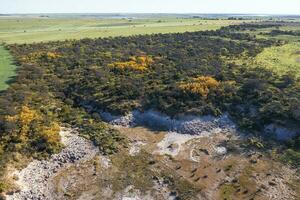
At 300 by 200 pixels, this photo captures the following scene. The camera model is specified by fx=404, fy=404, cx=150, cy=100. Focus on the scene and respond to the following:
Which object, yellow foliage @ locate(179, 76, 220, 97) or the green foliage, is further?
yellow foliage @ locate(179, 76, 220, 97)

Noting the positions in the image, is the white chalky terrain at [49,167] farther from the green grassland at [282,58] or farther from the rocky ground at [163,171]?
the green grassland at [282,58]

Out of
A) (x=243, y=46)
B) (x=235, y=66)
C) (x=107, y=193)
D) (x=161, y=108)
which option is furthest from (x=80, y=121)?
(x=243, y=46)

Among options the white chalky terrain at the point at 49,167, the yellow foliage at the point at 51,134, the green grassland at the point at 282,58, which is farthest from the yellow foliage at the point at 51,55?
the green grassland at the point at 282,58

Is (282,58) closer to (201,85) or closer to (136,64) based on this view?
(136,64)

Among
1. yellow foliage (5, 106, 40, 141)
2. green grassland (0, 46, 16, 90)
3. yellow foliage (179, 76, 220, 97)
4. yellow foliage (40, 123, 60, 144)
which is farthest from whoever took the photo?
green grassland (0, 46, 16, 90)

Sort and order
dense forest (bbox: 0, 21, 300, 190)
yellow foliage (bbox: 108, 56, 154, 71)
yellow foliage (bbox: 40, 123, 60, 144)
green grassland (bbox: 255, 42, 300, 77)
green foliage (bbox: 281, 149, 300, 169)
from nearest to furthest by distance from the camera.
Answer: green foliage (bbox: 281, 149, 300, 169) → yellow foliage (bbox: 40, 123, 60, 144) → dense forest (bbox: 0, 21, 300, 190) → yellow foliage (bbox: 108, 56, 154, 71) → green grassland (bbox: 255, 42, 300, 77)

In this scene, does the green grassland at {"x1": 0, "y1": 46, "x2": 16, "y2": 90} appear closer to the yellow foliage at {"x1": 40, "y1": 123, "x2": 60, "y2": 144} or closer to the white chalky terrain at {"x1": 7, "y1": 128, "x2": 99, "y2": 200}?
the yellow foliage at {"x1": 40, "y1": 123, "x2": 60, "y2": 144}

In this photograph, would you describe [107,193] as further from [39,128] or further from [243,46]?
[243,46]

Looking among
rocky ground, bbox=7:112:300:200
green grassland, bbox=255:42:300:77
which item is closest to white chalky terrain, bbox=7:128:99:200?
rocky ground, bbox=7:112:300:200
